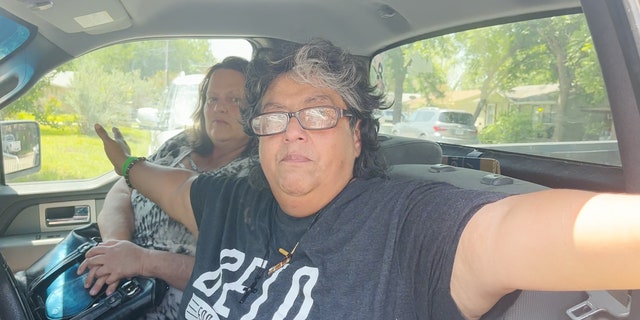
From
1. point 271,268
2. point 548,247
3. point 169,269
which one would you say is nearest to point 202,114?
point 169,269

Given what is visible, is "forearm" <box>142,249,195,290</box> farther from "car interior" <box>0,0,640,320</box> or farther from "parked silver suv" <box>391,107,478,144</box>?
"parked silver suv" <box>391,107,478,144</box>

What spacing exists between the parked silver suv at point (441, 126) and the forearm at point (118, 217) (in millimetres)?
1629

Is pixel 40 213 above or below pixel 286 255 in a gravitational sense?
below

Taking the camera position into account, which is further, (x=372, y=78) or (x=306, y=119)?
(x=372, y=78)

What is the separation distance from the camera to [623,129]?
36.3 inches

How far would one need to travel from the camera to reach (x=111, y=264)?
1.90 m

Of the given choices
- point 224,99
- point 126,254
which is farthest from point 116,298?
point 224,99

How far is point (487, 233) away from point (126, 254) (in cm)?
140

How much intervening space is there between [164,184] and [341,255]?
1011mm

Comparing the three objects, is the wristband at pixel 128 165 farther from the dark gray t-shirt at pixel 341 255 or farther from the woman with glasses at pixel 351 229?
the dark gray t-shirt at pixel 341 255

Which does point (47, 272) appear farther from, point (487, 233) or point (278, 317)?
point (487, 233)

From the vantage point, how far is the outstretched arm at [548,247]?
81cm

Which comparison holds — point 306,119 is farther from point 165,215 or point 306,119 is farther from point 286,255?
point 165,215

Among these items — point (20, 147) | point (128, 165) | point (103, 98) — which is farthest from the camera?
point (103, 98)
